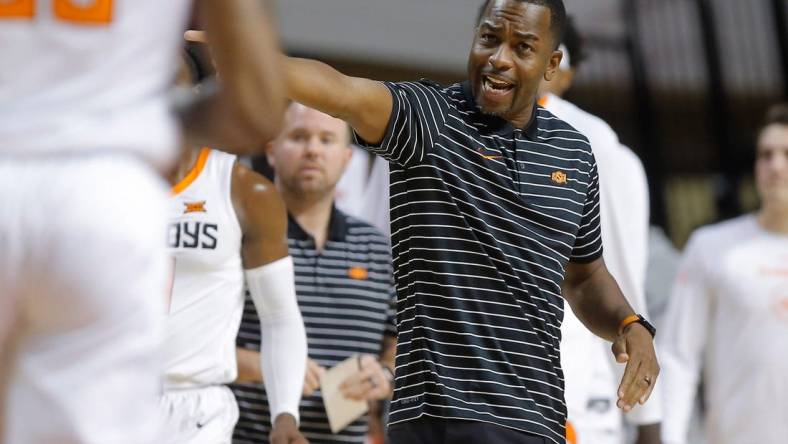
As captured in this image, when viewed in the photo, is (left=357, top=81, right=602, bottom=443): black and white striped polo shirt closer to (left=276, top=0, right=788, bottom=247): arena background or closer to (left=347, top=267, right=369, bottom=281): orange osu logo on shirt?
(left=347, top=267, right=369, bottom=281): orange osu logo on shirt

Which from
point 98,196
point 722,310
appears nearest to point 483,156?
point 98,196

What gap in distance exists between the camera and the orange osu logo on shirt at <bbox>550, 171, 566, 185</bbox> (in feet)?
11.3

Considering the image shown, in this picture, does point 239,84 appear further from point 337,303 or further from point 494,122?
point 337,303

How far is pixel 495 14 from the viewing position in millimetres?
3420

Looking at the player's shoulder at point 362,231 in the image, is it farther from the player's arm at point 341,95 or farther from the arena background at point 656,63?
the arena background at point 656,63

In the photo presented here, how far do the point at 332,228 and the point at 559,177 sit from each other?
178 cm

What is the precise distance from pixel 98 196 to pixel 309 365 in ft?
9.70

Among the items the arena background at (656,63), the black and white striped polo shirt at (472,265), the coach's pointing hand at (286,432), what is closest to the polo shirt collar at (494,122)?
the black and white striped polo shirt at (472,265)

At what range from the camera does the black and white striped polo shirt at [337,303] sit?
4.85m

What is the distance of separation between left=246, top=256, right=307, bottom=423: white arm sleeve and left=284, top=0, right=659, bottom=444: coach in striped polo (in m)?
0.96

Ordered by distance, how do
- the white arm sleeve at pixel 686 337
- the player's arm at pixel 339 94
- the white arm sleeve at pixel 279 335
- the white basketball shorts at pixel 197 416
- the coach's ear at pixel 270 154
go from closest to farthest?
the player's arm at pixel 339 94 → the white basketball shorts at pixel 197 416 → the white arm sleeve at pixel 279 335 → the coach's ear at pixel 270 154 → the white arm sleeve at pixel 686 337

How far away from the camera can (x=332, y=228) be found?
5102 mm

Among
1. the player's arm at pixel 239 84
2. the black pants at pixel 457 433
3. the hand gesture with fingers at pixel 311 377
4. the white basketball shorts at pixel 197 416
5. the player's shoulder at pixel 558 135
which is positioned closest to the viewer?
the player's arm at pixel 239 84

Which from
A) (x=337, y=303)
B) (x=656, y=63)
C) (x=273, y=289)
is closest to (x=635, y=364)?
(x=273, y=289)
